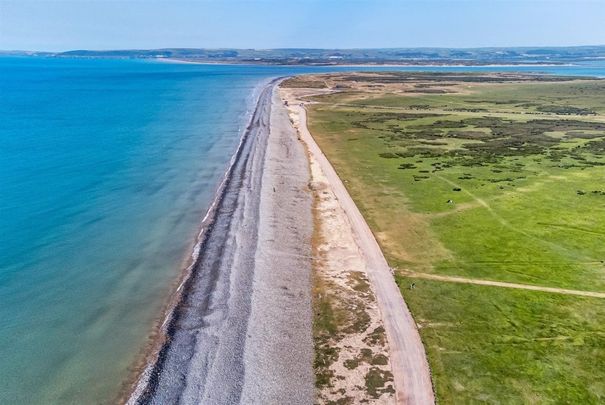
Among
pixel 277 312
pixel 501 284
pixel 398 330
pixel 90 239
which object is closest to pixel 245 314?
pixel 277 312

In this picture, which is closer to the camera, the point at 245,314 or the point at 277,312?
the point at 245,314

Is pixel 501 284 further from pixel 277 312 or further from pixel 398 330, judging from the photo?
pixel 277 312

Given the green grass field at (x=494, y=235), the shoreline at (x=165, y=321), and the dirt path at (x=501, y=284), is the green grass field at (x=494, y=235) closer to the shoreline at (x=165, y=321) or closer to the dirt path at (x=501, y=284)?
the dirt path at (x=501, y=284)

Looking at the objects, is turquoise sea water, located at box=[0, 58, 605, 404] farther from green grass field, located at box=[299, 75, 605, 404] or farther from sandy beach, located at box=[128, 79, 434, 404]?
green grass field, located at box=[299, 75, 605, 404]

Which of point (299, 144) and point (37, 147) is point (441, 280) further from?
point (37, 147)

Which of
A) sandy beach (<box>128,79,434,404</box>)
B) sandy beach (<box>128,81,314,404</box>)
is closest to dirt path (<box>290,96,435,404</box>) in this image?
sandy beach (<box>128,79,434,404</box>)

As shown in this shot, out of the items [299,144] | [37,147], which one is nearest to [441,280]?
[299,144]
